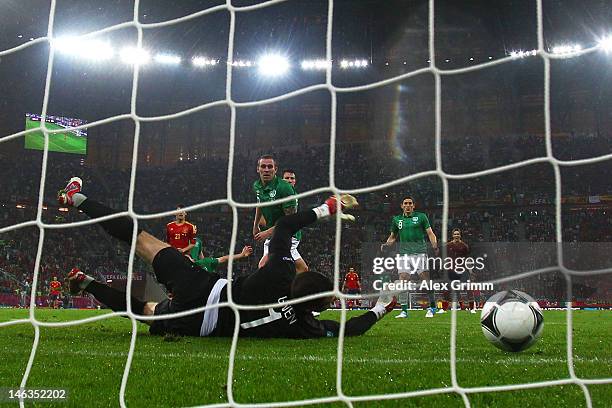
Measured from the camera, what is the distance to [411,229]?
8.20 metres

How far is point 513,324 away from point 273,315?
1.63m

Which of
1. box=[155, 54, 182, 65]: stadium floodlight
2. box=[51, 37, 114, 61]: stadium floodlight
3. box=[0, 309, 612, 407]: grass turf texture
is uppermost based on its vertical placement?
box=[155, 54, 182, 65]: stadium floodlight

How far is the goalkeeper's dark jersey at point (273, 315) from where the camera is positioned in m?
3.95

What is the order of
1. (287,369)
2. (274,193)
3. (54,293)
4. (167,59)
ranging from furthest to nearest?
(167,59), (54,293), (274,193), (287,369)

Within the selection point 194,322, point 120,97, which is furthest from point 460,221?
point 194,322

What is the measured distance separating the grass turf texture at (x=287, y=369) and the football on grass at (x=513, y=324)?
0.34 feet

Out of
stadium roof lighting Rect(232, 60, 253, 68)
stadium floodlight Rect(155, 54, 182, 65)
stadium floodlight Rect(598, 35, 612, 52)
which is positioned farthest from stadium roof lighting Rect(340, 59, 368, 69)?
stadium floodlight Rect(598, 35, 612, 52)

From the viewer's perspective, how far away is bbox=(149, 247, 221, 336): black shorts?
4.09m

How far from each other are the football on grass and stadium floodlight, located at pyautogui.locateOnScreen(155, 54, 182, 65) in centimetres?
1824

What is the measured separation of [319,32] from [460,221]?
7799 millimetres

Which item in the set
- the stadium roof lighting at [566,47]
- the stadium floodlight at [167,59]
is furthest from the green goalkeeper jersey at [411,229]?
the stadium floodlight at [167,59]

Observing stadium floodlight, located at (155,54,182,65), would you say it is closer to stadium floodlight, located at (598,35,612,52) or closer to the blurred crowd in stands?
the blurred crowd in stands

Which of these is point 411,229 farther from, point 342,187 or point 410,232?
point 342,187

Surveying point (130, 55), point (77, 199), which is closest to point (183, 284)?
point (77, 199)
